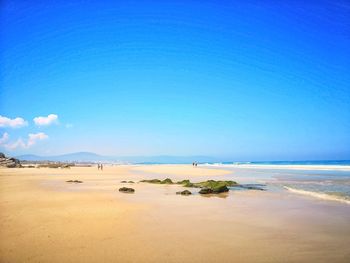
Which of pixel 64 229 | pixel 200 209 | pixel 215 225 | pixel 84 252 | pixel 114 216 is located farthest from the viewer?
pixel 200 209

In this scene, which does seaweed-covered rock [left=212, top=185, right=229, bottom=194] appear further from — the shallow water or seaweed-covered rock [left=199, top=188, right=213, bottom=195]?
the shallow water

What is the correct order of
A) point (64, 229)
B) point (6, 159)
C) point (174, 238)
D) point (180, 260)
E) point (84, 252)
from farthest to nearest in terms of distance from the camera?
point (6, 159) < point (64, 229) < point (174, 238) < point (84, 252) < point (180, 260)

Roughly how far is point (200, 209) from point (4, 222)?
6798mm

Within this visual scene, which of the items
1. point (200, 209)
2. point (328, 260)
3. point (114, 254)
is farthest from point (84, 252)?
point (200, 209)

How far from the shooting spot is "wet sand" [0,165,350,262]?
656cm

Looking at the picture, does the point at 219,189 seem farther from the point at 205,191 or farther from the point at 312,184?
the point at 312,184

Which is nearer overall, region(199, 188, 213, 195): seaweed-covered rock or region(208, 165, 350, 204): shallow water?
region(208, 165, 350, 204): shallow water

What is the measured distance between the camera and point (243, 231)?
8625mm

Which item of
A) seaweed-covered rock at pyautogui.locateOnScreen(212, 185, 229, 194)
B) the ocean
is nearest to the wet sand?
the ocean

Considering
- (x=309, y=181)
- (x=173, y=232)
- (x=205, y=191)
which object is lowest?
(x=173, y=232)

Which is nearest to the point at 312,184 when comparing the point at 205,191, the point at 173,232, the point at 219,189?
the point at 219,189

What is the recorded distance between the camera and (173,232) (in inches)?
331

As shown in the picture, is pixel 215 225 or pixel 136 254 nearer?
pixel 136 254

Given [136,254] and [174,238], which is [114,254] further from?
[174,238]
